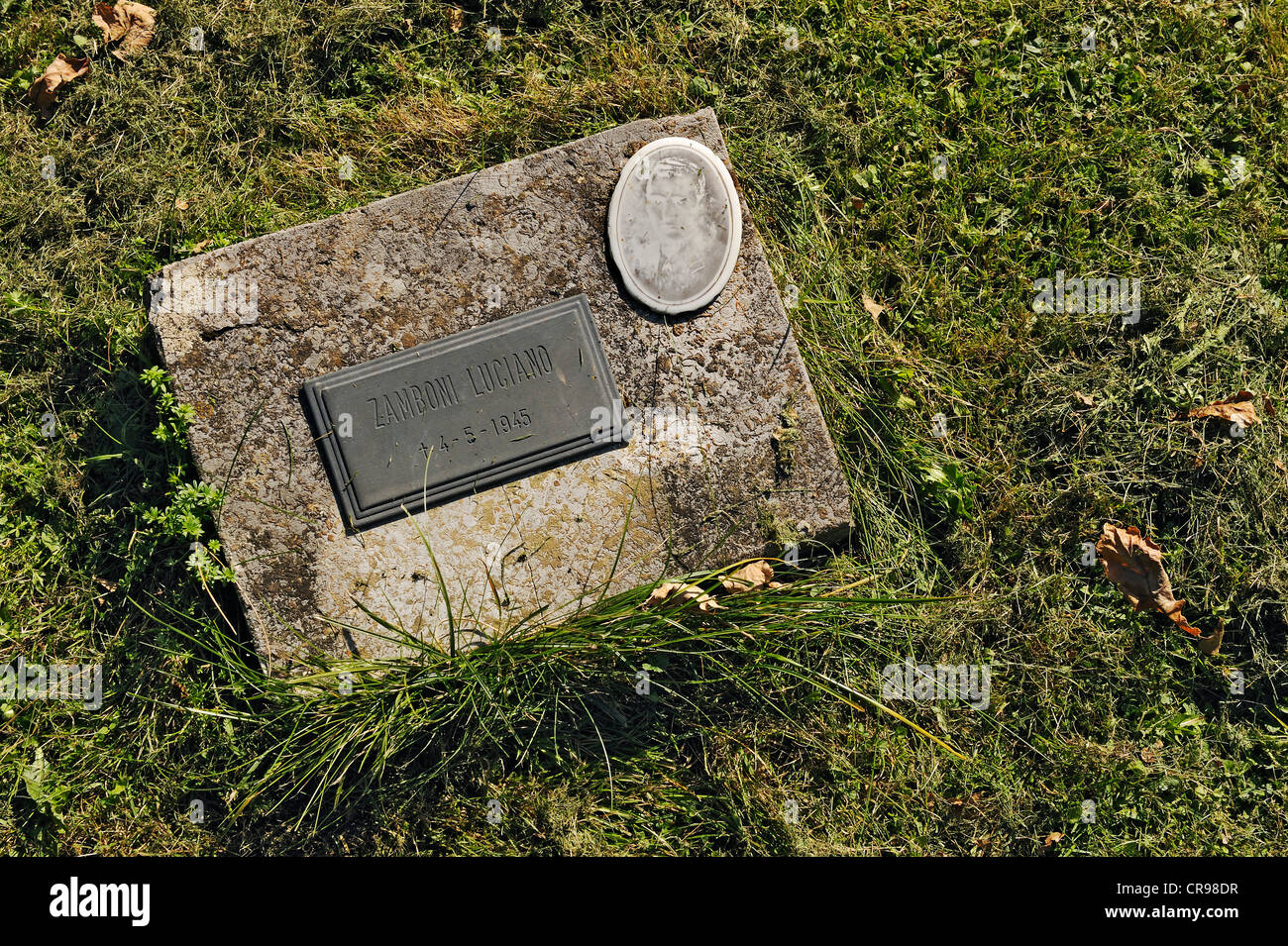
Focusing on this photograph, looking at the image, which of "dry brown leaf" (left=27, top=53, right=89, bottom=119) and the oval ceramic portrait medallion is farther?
"dry brown leaf" (left=27, top=53, right=89, bottom=119)

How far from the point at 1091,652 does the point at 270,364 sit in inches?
129

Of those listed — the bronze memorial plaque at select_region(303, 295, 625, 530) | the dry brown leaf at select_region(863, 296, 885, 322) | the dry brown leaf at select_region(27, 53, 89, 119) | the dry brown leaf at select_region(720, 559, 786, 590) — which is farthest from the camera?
the dry brown leaf at select_region(863, 296, 885, 322)

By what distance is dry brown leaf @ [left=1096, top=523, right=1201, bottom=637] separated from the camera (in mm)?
3572

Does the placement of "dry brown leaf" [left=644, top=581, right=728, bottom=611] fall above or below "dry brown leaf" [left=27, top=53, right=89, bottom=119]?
below

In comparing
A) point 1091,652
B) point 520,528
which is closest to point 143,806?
point 520,528

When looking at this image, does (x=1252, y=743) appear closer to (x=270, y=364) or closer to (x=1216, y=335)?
(x=1216, y=335)

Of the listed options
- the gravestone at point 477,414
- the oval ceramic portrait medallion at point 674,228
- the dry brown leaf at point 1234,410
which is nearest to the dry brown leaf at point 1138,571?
the dry brown leaf at point 1234,410

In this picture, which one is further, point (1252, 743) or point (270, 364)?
point (1252, 743)

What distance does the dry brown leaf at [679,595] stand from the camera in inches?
126

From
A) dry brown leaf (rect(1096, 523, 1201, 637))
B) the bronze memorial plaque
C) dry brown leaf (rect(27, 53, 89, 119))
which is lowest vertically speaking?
dry brown leaf (rect(1096, 523, 1201, 637))

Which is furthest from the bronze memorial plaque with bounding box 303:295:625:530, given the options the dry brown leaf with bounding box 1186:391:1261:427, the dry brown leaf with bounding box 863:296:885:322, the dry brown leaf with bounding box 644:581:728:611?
the dry brown leaf with bounding box 1186:391:1261:427

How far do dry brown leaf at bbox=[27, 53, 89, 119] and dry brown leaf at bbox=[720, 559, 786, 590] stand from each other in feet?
10.4

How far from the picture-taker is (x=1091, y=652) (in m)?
3.57

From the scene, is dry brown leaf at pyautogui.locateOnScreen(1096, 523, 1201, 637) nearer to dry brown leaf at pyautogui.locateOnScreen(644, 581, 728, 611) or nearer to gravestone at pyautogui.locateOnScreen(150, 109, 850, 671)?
gravestone at pyautogui.locateOnScreen(150, 109, 850, 671)
